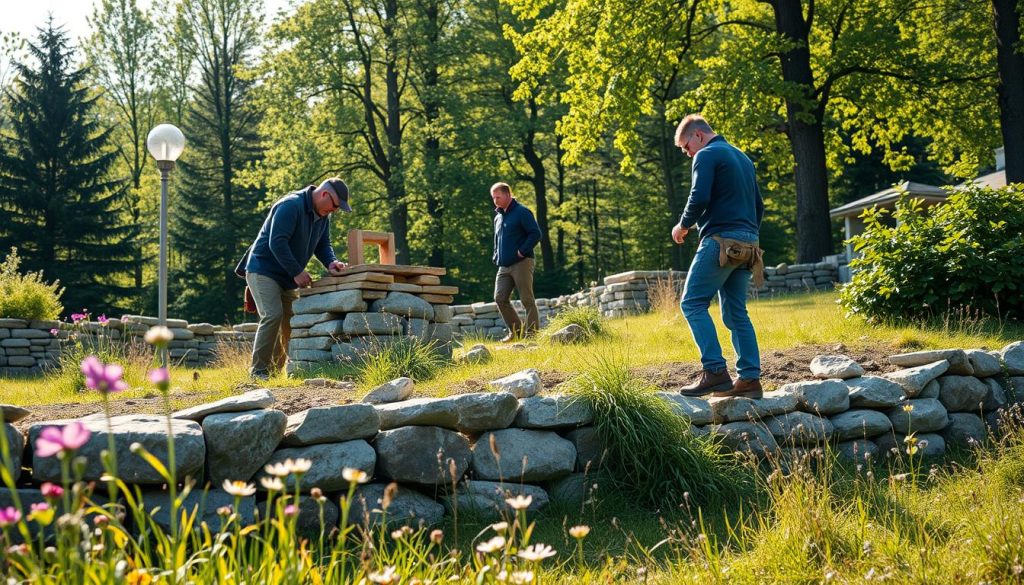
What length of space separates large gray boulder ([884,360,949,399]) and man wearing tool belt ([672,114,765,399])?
1.16 metres

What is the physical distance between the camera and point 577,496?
4375 millimetres

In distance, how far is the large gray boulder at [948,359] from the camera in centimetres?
554

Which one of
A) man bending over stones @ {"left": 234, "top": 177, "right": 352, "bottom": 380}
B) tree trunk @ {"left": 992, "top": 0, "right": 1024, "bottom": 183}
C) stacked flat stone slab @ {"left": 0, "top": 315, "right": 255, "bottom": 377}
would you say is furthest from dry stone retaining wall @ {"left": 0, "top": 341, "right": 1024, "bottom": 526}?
tree trunk @ {"left": 992, "top": 0, "right": 1024, "bottom": 183}

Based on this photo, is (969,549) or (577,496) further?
(577,496)

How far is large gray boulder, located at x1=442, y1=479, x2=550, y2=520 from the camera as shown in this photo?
4.08 meters

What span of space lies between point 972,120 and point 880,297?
31.9 feet

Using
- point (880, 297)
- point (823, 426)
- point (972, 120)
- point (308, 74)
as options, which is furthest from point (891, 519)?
point (308, 74)

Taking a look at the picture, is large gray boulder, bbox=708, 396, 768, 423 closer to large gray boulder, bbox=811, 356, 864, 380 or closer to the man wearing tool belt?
the man wearing tool belt

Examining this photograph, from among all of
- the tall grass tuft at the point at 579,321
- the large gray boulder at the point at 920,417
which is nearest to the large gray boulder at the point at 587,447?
the large gray boulder at the point at 920,417

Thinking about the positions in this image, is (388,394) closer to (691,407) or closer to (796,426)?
(691,407)

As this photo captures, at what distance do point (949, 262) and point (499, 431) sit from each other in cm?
466

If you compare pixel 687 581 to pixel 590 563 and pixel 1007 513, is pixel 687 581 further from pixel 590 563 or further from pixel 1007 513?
pixel 1007 513

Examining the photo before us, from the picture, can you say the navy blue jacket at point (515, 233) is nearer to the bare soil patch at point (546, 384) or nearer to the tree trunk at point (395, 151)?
the bare soil patch at point (546, 384)

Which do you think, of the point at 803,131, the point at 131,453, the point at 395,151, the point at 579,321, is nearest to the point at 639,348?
the point at 579,321
